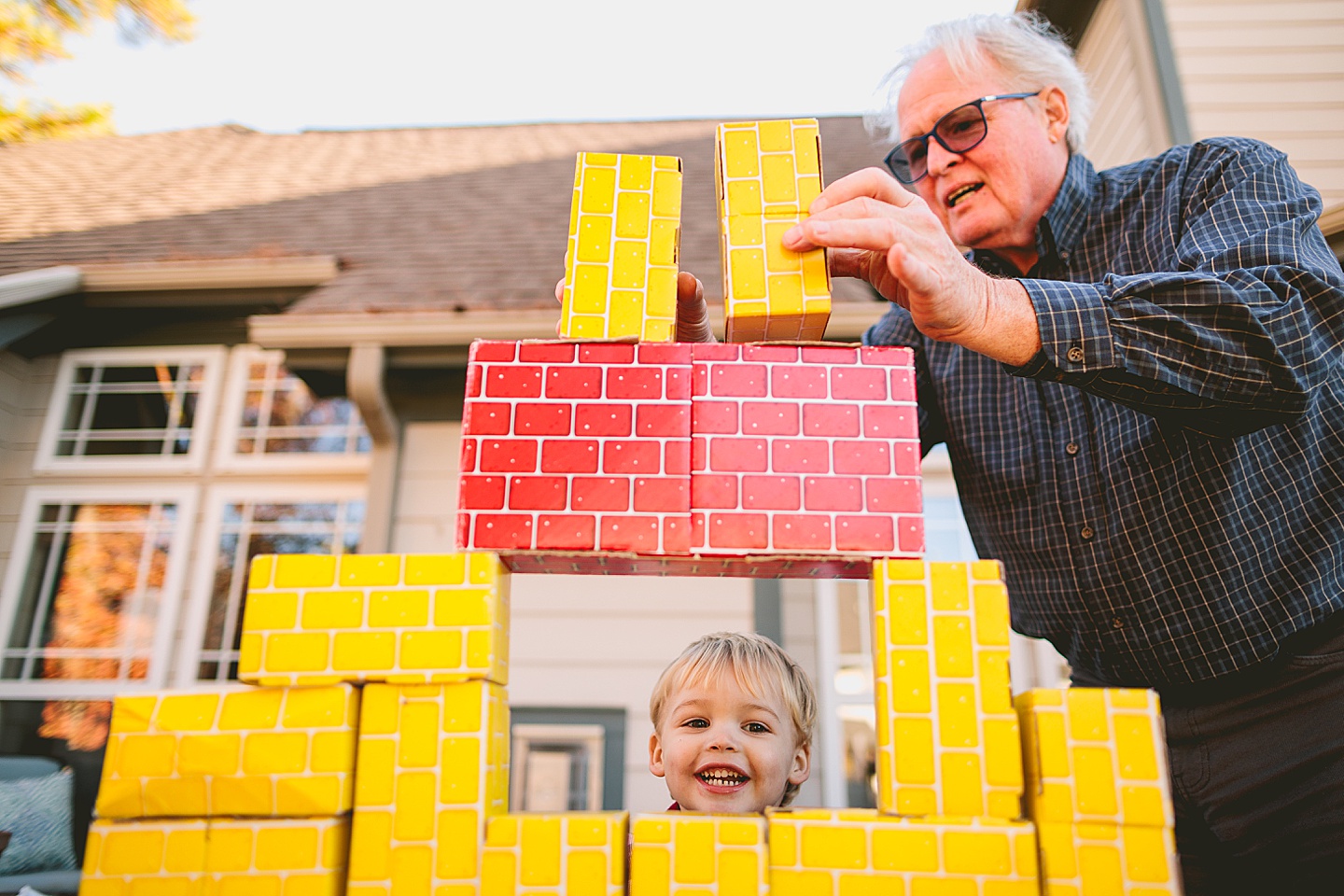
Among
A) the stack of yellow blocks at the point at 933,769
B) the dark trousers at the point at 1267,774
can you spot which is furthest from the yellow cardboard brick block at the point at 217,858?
the dark trousers at the point at 1267,774

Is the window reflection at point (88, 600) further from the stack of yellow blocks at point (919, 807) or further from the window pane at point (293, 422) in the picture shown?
the stack of yellow blocks at point (919, 807)

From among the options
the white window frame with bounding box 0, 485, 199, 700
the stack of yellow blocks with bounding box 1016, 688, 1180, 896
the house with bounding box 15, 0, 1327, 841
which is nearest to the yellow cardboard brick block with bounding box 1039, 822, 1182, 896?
the stack of yellow blocks with bounding box 1016, 688, 1180, 896

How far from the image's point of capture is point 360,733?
94 centimetres

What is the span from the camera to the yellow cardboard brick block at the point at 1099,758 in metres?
0.85

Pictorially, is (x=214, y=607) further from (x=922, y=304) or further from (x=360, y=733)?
(x=922, y=304)

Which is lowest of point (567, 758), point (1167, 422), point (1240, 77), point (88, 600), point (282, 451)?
point (567, 758)

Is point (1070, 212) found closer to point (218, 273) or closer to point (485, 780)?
point (485, 780)

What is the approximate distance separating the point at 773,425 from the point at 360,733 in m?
0.60

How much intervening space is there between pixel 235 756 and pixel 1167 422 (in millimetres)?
1381

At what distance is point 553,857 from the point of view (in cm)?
88

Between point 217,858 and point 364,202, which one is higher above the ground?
point 364,202

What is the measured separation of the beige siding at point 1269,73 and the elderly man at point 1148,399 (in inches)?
80.6

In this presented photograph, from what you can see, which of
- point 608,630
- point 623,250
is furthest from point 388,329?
point 623,250

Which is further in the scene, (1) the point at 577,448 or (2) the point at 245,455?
(2) the point at 245,455
